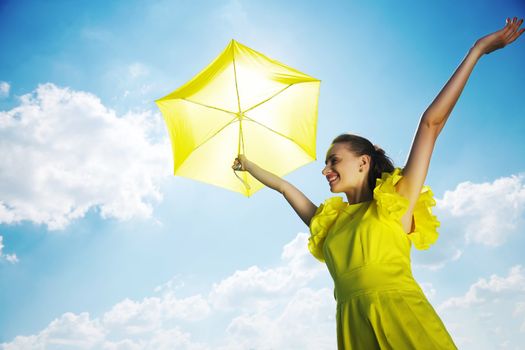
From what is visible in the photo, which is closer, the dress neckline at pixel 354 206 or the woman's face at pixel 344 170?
the dress neckline at pixel 354 206

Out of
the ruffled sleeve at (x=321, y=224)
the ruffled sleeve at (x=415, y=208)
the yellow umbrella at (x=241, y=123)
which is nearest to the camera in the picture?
the ruffled sleeve at (x=415, y=208)

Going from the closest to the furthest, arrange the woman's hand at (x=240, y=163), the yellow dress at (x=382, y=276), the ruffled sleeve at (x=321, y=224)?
1. the yellow dress at (x=382, y=276)
2. the ruffled sleeve at (x=321, y=224)
3. the woman's hand at (x=240, y=163)

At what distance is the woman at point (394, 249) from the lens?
→ 2441mm

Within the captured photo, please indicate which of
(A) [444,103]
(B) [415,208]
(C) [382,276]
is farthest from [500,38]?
(C) [382,276]

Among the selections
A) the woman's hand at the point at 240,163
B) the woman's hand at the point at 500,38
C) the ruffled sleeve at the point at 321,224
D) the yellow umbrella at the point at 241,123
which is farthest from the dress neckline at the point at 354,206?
the yellow umbrella at the point at 241,123

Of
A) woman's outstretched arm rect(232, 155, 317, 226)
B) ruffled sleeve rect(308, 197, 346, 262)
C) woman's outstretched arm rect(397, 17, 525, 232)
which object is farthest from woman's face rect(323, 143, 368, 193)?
woman's outstretched arm rect(397, 17, 525, 232)

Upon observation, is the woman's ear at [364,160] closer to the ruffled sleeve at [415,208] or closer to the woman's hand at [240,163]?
the ruffled sleeve at [415,208]

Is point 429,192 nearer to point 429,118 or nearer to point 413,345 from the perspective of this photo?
point 429,118

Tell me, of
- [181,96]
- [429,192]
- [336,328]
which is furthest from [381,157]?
[181,96]

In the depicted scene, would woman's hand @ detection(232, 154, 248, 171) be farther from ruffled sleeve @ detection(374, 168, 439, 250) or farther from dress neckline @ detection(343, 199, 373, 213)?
ruffled sleeve @ detection(374, 168, 439, 250)

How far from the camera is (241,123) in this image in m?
5.21

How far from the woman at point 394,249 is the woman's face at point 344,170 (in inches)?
8.0

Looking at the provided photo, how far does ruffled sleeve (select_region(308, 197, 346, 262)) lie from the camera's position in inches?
132

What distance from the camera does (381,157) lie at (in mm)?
3521
